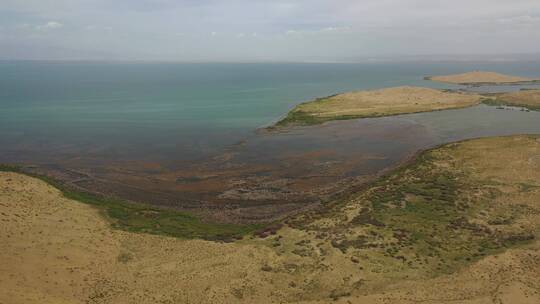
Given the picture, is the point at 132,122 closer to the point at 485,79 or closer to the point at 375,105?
the point at 375,105

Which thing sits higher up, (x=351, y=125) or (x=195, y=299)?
(x=351, y=125)

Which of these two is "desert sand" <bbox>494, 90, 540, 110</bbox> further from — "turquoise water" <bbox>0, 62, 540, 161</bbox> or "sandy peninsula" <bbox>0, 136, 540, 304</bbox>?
"sandy peninsula" <bbox>0, 136, 540, 304</bbox>

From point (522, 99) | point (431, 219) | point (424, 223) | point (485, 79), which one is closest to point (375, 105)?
point (522, 99)

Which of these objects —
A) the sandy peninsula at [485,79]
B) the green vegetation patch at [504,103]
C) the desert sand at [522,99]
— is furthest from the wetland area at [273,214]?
the sandy peninsula at [485,79]

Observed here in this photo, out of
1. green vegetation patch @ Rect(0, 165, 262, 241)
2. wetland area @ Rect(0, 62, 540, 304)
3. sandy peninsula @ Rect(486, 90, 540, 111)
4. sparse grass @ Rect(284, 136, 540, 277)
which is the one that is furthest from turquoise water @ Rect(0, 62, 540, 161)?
sandy peninsula @ Rect(486, 90, 540, 111)

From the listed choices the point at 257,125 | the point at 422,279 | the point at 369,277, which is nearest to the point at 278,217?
the point at 369,277

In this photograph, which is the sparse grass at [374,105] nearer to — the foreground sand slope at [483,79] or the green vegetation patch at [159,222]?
the green vegetation patch at [159,222]

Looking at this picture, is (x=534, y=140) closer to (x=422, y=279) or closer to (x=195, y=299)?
(x=422, y=279)
